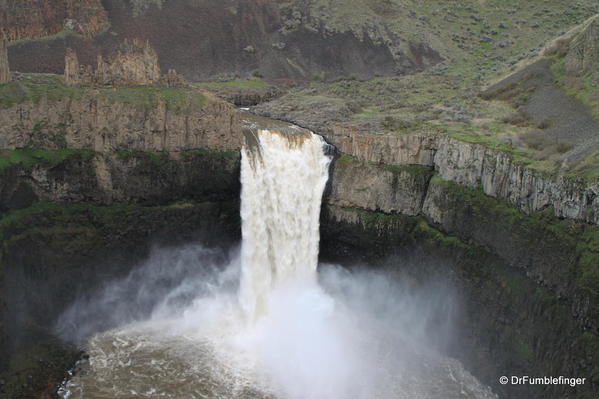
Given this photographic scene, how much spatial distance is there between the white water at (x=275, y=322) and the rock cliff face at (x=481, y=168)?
10.2ft

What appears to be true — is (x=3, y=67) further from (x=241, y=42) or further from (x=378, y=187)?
(x=241, y=42)

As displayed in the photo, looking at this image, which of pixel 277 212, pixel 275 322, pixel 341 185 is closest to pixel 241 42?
pixel 341 185

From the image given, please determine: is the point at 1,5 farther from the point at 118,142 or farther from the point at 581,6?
the point at 581,6

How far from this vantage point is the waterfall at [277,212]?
122 feet

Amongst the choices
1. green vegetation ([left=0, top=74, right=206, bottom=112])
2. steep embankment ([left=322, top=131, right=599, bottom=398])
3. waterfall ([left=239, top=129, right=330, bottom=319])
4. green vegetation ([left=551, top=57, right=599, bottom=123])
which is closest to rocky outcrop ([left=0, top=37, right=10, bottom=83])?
green vegetation ([left=0, top=74, right=206, bottom=112])

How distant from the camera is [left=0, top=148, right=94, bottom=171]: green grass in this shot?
104 feet

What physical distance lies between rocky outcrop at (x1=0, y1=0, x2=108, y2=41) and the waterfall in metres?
22.0

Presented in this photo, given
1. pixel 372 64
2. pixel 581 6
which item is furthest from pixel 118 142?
pixel 581 6

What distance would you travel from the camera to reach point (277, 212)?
37.4 meters

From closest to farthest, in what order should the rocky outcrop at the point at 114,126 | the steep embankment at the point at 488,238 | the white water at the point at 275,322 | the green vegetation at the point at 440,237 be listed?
the steep embankment at the point at 488,238, the white water at the point at 275,322, the rocky outcrop at the point at 114,126, the green vegetation at the point at 440,237

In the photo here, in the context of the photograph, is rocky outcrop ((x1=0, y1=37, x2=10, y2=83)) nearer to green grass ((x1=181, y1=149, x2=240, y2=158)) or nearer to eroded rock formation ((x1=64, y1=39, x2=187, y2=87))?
eroded rock formation ((x1=64, y1=39, x2=187, y2=87))

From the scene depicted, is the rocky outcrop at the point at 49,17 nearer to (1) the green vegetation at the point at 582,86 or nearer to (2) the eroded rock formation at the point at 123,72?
(2) the eroded rock formation at the point at 123,72

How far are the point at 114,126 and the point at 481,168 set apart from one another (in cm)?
2119

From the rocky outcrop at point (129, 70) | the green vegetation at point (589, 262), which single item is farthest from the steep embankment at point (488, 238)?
the rocky outcrop at point (129, 70)
